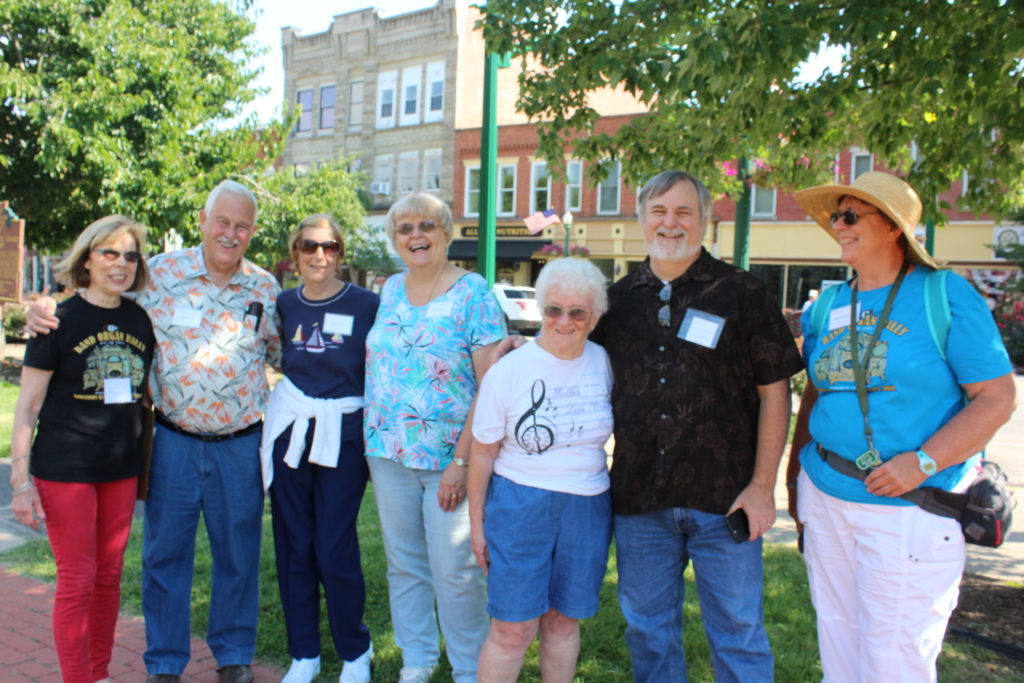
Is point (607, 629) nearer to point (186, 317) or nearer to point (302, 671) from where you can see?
point (302, 671)

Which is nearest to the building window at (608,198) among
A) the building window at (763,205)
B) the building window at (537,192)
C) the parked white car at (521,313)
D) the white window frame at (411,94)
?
the building window at (537,192)

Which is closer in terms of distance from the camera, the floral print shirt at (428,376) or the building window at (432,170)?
the floral print shirt at (428,376)

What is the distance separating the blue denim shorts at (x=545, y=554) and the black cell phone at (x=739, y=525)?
45 cm

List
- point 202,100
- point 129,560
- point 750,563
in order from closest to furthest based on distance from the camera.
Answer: point 750,563 < point 129,560 < point 202,100

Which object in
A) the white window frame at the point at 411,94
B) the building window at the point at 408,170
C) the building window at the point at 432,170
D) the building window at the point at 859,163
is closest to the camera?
the building window at the point at 859,163

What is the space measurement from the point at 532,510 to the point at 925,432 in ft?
4.22

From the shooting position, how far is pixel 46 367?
10.2 feet

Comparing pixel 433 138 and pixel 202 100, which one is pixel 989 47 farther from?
pixel 433 138

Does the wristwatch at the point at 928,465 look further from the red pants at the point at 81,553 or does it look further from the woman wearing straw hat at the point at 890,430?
the red pants at the point at 81,553

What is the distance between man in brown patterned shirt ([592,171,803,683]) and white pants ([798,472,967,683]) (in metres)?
0.27

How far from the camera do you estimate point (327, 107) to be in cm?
3594

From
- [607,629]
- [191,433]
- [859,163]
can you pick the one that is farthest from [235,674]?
[859,163]

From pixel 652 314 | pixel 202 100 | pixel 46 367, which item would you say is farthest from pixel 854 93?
pixel 202 100

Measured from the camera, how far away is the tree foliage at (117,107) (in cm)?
1008
